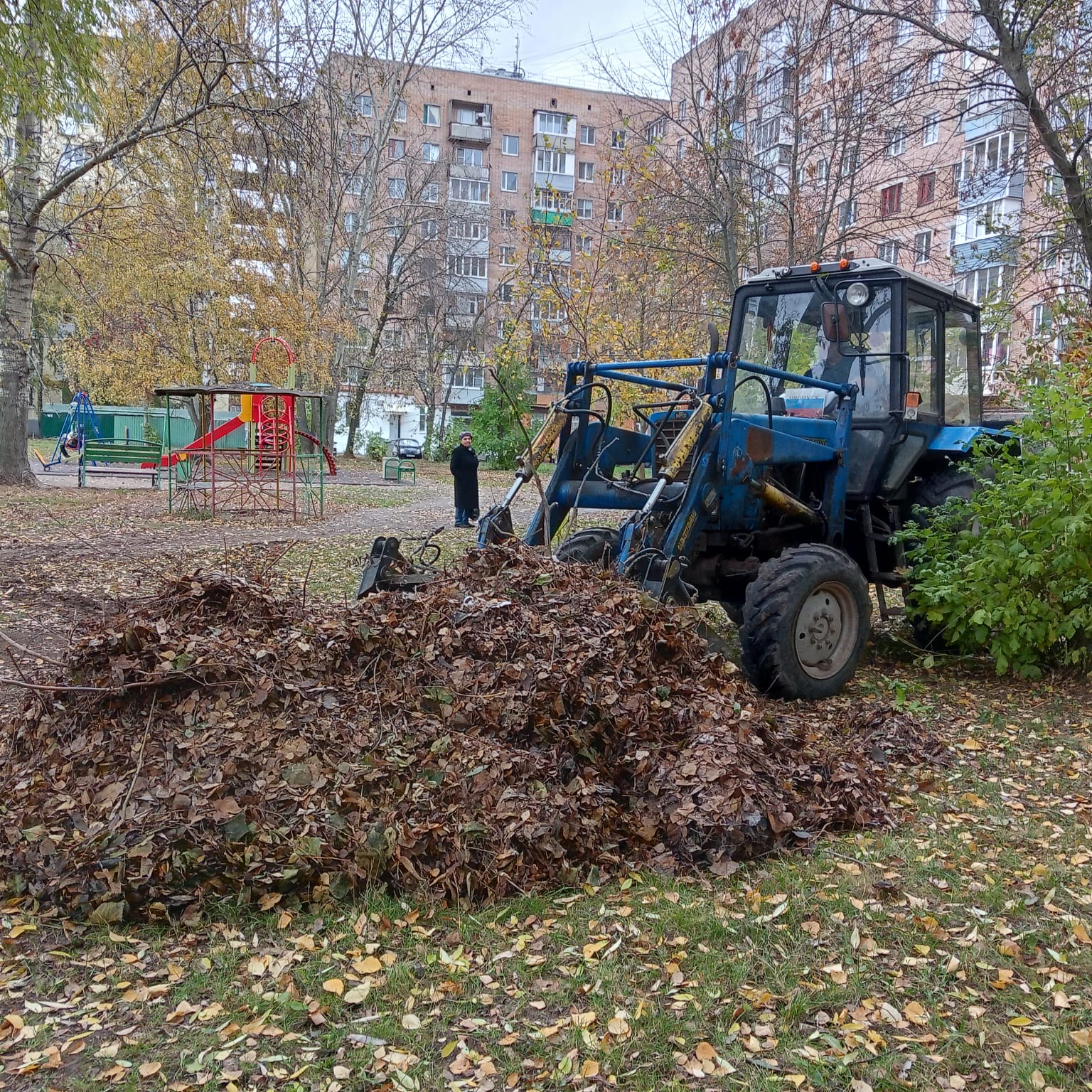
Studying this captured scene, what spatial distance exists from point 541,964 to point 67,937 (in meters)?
1.58

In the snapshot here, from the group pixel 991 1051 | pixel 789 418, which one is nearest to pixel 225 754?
pixel 991 1051

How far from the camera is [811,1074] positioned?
265 centimetres

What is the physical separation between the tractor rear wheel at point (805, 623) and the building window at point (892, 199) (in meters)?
13.0

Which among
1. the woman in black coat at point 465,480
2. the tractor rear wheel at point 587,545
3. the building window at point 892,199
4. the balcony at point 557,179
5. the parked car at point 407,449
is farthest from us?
the balcony at point 557,179

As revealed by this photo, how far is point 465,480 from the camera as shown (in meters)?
14.8

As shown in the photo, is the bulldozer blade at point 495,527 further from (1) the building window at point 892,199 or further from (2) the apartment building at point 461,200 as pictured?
(2) the apartment building at point 461,200

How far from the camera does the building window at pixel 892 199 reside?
18100 mm

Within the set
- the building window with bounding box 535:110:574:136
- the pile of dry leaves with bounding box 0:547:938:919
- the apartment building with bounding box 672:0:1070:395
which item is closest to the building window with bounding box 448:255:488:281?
the building window with bounding box 535:110:574:136

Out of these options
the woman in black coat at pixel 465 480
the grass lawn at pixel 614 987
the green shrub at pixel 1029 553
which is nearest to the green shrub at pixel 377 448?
the woman in black coat at pixel 465 480

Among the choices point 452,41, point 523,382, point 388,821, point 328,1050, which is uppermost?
point 452,41

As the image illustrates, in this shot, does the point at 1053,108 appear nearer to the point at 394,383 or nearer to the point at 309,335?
Answer: the point at 309,335

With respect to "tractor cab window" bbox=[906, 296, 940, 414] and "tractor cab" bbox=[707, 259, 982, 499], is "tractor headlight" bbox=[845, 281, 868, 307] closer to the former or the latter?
"tractor cab" bbox=[707, 259, 982, 499]

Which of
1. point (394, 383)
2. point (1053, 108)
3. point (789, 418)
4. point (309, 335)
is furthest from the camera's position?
point (394, 383)

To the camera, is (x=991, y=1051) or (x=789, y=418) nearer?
(x=991, y=1051)
